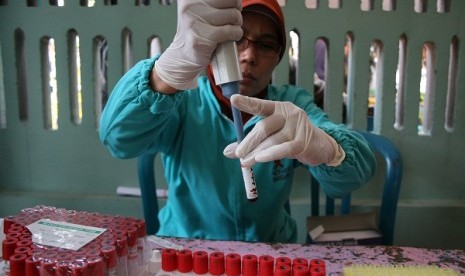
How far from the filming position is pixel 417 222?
4.65 feet

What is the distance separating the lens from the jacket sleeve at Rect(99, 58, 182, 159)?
777 millimetres

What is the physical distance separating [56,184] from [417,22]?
1.43 metres

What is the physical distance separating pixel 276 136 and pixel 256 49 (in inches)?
13.1

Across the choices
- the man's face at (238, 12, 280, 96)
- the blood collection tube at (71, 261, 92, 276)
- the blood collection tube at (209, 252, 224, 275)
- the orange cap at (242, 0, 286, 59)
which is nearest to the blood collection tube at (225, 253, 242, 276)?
the blood collection tube at (209, 252, 224, 275)

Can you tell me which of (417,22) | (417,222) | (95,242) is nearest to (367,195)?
(417,222)

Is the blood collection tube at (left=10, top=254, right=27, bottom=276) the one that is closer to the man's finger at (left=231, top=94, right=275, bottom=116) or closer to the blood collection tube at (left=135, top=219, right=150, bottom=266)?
the blood collection tube at (left=135, top=219, right=150, bottom=266)

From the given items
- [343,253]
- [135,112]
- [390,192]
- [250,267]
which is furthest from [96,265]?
[390,192]

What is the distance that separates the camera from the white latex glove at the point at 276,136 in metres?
0.65

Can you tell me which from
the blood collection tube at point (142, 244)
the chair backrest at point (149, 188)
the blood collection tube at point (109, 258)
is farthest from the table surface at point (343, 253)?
the chair backrest at point (149, 188)

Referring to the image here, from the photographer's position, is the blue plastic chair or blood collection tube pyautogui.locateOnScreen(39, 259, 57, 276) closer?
blood collection tube pyautogui.locateOnScreen(39, 259, 57, 276)

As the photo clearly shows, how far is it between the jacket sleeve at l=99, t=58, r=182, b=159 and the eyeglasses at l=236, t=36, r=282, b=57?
0.72ft

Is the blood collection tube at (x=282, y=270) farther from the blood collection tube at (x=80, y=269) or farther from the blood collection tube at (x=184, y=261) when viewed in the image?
the blood collection tube at (x=80, y=269)

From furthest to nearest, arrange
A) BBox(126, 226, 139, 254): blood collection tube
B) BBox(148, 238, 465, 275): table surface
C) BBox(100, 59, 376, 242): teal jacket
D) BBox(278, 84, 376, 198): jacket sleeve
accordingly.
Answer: BBox(100, 59, 376, 242): teal jacket → BBox(278, 84, 376, 198): jacket sleeve → BBox(148, 238, 465, 275): table surface → BBox(126, 226, 139, 254): blood collection tube

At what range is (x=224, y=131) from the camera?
1.03m
